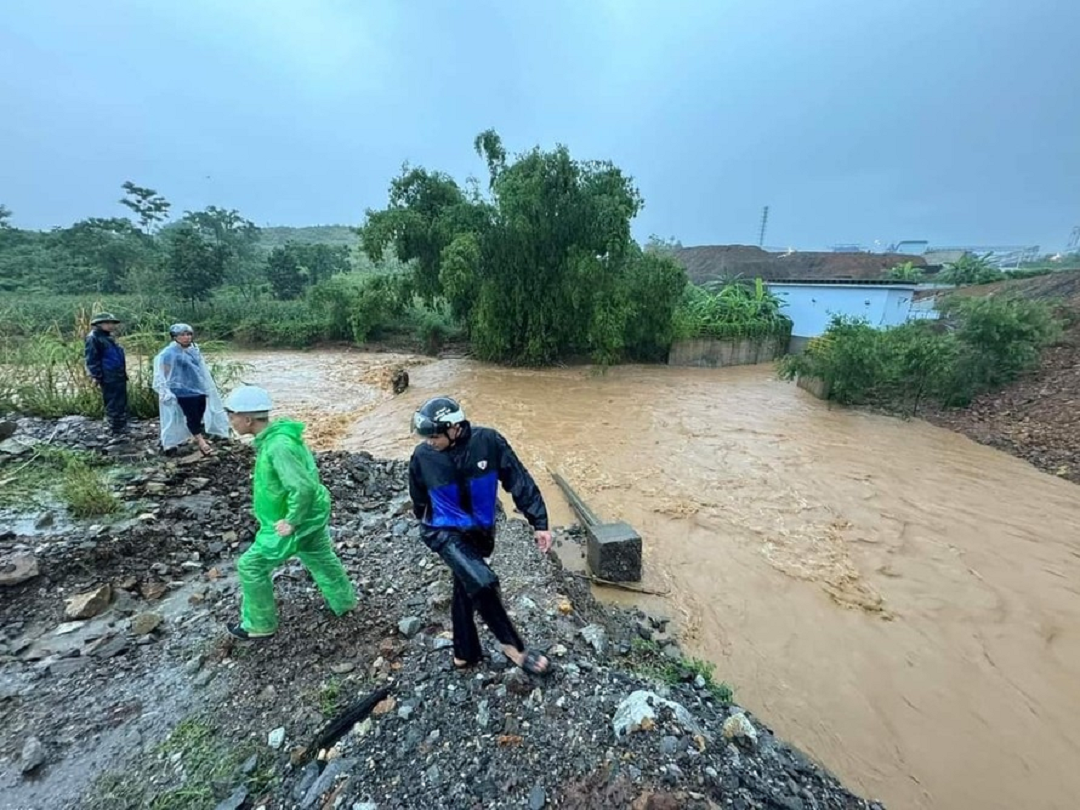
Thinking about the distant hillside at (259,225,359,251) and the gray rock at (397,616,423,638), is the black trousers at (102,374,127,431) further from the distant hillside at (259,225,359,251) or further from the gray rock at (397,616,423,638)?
the distant hillside at (259,225,359,251)

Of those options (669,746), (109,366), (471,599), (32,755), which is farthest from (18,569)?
(669,746)

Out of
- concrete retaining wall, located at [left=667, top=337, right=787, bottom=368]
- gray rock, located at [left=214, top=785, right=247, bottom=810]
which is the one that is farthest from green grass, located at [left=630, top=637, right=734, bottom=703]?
concrete retaining wall, located at [left=667, top=337, right=787, bottom=368]

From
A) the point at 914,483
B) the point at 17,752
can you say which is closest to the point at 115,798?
the point at 17,752

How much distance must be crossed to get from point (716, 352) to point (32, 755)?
52.0 feet

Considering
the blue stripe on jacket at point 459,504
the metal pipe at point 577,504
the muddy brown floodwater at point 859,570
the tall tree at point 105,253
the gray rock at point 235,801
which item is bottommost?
the muddy brown floodwater at point 859,570

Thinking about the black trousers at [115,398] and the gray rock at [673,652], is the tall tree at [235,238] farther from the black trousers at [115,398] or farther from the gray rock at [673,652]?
the gray rock at [673,652]

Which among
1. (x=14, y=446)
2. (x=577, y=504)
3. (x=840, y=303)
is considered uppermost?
(x=840, y=303)

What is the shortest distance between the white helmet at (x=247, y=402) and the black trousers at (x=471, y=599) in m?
1.12

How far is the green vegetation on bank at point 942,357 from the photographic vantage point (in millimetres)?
9211

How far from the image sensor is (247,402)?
7.47 ft

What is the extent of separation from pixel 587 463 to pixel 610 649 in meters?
4.28

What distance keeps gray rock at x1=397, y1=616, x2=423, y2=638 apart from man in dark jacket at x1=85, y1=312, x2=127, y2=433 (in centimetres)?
449

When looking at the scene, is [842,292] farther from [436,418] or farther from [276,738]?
[276,738]

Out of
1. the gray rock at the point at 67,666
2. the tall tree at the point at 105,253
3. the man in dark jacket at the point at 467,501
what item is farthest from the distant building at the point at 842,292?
the tall tree at the point at 105,253
